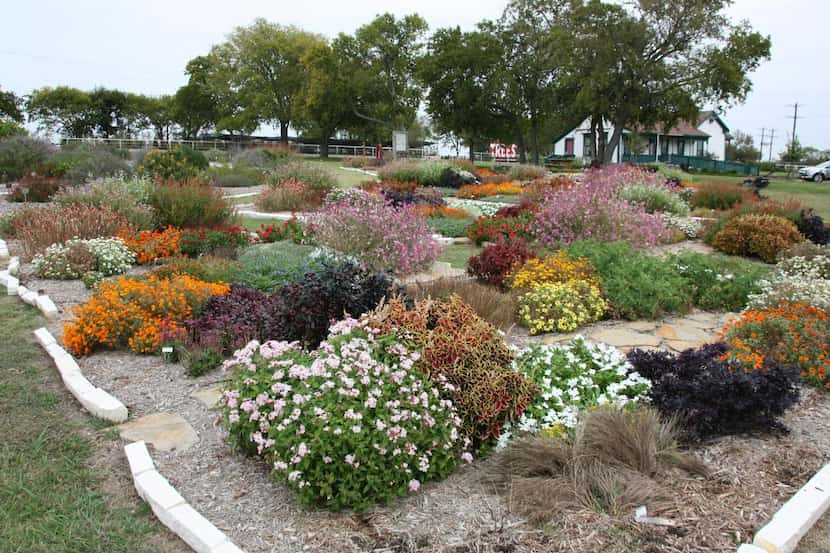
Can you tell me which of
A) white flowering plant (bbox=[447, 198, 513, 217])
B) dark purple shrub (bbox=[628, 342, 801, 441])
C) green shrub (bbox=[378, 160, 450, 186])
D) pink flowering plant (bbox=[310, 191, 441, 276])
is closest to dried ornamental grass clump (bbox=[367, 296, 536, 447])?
dark purple shrub (bbox=[628, 342, 801, 441])

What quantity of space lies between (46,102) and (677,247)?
73396 mm

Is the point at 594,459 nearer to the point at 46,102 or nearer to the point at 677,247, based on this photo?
the point at 677,247

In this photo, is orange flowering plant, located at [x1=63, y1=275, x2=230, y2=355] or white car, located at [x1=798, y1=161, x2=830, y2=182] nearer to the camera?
orange flowering plant, located at [x1=63, y1=275, x2=230, y2=355]

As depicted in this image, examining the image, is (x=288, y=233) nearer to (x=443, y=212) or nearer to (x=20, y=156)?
(x=443, y=212)

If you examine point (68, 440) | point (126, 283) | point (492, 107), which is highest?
point (492, 107)

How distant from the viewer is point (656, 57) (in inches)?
1345

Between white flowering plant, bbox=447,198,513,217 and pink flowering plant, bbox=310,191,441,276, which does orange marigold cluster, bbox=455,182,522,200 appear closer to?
white flowering plant, bbox=447,198,513,217

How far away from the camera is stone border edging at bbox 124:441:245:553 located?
8.70 feet

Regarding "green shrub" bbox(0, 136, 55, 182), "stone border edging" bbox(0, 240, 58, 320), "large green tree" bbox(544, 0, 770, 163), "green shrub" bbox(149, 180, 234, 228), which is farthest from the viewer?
"large green tree" bbox(544, 0, 770, 163)

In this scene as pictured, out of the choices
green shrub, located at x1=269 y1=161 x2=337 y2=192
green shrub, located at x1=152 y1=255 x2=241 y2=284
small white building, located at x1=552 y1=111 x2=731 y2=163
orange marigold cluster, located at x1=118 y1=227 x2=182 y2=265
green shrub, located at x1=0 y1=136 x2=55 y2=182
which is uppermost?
small white building, located at x1=552 y1=111 x2=731 y2=163

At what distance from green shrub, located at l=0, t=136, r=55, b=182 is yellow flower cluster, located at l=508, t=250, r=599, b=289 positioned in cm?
1867

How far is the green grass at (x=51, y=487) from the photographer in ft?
9.03

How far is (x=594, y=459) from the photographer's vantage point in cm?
310

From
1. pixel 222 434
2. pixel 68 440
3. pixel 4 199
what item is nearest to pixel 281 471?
pixel 222 434
